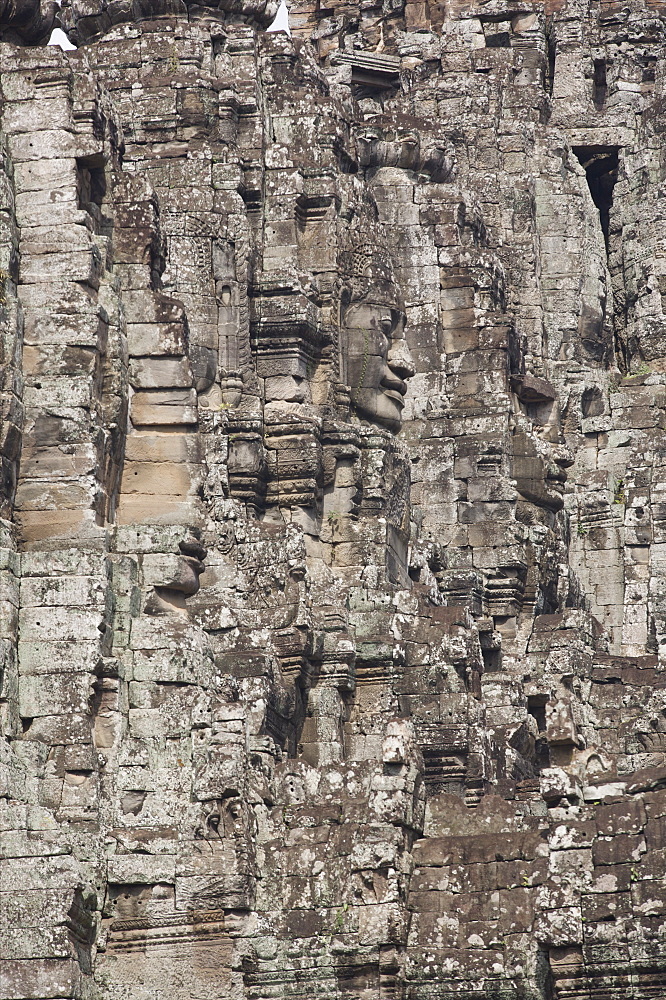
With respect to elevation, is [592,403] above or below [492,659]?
above

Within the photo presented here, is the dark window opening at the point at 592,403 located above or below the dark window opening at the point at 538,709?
above

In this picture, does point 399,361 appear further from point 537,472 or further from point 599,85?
point 599,85

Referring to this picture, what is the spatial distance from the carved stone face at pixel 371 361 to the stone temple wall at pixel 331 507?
0.05m

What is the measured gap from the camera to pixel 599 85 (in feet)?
199

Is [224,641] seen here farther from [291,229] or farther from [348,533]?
[291,229]

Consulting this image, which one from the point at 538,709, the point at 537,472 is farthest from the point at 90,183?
the point at 537,472

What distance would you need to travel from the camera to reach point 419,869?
2870 cm

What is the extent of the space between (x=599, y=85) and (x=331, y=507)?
2444 cm

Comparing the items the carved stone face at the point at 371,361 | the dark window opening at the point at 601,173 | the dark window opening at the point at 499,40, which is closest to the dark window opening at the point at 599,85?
the dark window opening at the point at 601,173

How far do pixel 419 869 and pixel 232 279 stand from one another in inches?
456

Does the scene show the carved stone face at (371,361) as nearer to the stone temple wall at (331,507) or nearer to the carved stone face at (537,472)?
the stone temple wall at (331,507)

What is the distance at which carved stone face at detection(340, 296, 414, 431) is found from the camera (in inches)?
1571

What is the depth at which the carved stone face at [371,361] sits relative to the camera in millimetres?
39906

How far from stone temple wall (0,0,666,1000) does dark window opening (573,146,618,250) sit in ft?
0.54
